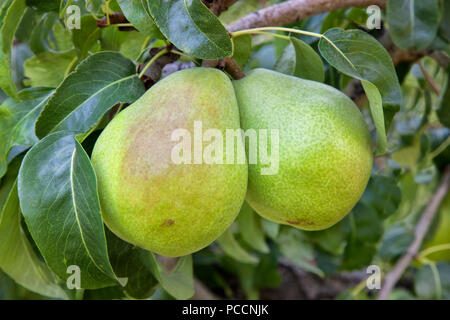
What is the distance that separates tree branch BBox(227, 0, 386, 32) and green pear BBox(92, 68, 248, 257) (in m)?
0.25

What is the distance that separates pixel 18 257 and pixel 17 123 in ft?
0.81

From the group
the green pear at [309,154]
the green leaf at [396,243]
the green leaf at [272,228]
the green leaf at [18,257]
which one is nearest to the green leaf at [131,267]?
the green leaf at [18,257]

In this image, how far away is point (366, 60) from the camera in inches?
31.2

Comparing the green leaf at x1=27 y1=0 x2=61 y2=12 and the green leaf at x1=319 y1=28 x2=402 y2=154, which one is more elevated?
the green leaf at x1=27 y1=0 x2=61 y2=12

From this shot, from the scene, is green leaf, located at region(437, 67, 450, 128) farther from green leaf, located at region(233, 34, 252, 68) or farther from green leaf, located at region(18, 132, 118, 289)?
green leaf, located at region(18, 132, 118, 289)

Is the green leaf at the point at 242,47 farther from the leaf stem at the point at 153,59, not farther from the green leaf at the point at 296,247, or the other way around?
the green leaf at the point at 296,247

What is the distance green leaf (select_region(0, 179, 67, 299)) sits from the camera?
0.83m

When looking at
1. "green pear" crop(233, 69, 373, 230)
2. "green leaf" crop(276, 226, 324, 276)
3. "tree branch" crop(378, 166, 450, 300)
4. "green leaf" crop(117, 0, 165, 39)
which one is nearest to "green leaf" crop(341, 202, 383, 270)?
"tree branch" crop(378, 166, 450, 300)

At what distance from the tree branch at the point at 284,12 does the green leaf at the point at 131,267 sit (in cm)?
45

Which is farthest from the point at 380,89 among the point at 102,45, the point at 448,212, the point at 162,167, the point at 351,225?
the point at 448,212

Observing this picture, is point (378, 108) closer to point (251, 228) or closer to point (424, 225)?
point (251, 228)

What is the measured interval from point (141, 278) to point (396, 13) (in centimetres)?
68

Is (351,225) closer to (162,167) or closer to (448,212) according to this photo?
(448,212)

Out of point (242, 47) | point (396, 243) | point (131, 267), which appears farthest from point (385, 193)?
point (131, 267)
